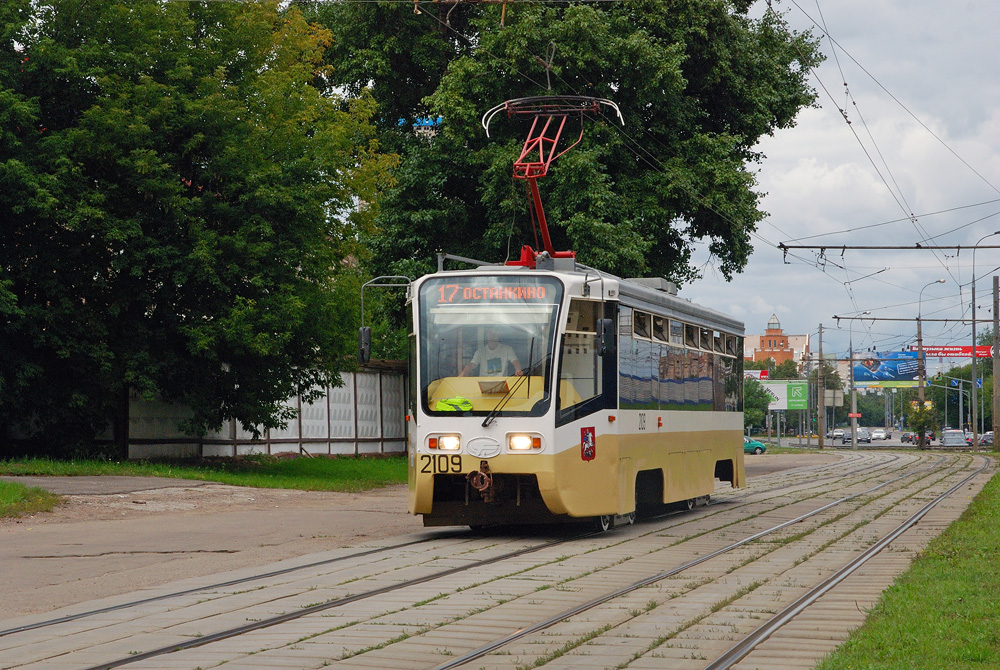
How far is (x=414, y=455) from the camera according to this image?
49.8 feet

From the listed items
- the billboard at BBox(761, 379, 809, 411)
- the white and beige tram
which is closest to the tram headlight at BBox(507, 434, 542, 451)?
the white and beige tram

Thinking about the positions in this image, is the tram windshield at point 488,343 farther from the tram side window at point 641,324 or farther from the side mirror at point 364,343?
the tram side window at point 641,324

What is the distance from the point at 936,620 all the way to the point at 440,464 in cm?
703

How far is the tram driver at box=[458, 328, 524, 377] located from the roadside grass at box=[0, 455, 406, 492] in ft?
35.5

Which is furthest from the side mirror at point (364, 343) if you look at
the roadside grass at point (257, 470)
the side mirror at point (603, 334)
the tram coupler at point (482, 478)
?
the roadside grass at point (257, 470)

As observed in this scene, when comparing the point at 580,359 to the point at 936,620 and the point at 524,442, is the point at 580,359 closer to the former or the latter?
the point at 524,442

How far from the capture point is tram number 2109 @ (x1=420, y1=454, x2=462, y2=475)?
14.6 meters

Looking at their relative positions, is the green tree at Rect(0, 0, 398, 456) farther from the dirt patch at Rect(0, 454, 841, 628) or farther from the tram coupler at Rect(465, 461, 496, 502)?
the tram coupler at Rect(465, 461, 496, 502)

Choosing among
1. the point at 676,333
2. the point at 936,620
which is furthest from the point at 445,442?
the point at 936,620

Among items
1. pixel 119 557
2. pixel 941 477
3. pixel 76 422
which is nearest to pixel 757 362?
pixel 941 477

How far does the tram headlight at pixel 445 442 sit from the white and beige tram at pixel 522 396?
0.01 metres

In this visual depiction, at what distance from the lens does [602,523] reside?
16.1m

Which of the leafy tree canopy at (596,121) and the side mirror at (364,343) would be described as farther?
the leafy tree canopy at (596,121)

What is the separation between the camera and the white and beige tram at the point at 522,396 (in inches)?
571
